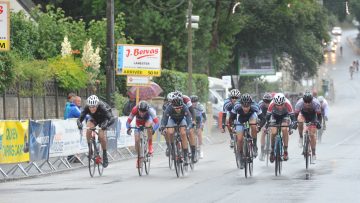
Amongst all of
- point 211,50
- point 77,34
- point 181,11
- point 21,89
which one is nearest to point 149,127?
point 21,89

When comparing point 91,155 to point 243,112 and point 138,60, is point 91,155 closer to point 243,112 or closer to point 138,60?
point 243,112

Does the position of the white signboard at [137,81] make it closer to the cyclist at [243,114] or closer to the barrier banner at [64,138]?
the barrier banner at [64,138]

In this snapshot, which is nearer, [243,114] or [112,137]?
[243,114]

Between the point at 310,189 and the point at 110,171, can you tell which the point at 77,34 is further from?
the point at 310,189

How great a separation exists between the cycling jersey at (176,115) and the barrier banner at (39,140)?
11.4ft

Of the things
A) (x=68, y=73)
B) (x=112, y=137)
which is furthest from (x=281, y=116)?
(x=68, y=73)

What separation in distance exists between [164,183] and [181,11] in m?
32.9

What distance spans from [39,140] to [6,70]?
18.7ft

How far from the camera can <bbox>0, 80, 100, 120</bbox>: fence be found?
2973 cm

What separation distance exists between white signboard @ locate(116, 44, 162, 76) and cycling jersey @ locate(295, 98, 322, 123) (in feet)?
33.9

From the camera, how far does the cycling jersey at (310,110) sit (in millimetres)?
23344

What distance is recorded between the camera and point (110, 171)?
2455 centimetres

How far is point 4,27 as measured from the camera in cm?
2233

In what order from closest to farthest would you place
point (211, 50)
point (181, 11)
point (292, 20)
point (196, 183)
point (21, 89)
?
point (196, 183) < point (21, 89) < point (181, 11) < point (211, 50) < point (292, 20)
